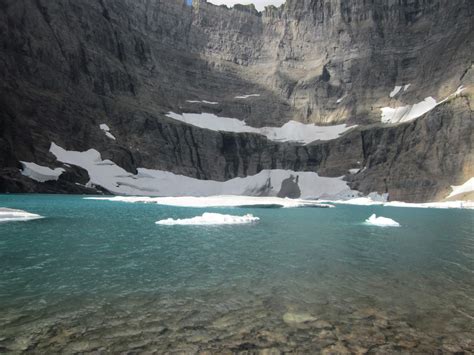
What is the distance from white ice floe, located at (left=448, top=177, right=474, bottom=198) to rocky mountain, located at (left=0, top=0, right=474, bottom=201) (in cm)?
140

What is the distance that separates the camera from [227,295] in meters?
11.1

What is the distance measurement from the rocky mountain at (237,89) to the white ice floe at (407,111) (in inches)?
22.8

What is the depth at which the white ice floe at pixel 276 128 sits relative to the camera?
137 m

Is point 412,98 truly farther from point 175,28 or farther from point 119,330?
point 119,330

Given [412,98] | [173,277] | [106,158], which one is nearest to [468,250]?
[173,277]

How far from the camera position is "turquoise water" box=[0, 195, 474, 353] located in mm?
7898

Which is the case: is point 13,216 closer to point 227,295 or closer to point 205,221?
point 205,221

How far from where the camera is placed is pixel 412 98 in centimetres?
12688

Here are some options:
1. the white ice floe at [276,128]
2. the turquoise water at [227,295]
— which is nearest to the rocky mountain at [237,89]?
the white ice floe at [276,128]

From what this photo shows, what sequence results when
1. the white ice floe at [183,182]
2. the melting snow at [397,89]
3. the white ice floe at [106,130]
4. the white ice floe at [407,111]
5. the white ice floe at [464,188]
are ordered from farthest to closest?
the melting snow at [397,89]
the white ice floe at [407,111]
the white ice floe at [106,130]
the white ice floe at [183,182]
the white ice floe at [464,188]

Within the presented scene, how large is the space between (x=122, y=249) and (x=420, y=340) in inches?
536

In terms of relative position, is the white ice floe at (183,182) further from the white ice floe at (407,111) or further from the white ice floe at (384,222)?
the white ice floe at (384,222)

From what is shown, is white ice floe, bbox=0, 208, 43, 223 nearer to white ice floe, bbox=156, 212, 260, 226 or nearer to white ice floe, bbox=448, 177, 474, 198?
white ice floe, bbox=156, 212, 260, 226

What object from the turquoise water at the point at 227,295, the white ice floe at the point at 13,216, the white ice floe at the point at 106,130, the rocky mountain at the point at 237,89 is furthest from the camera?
the white ice floe at the point at 106,130
